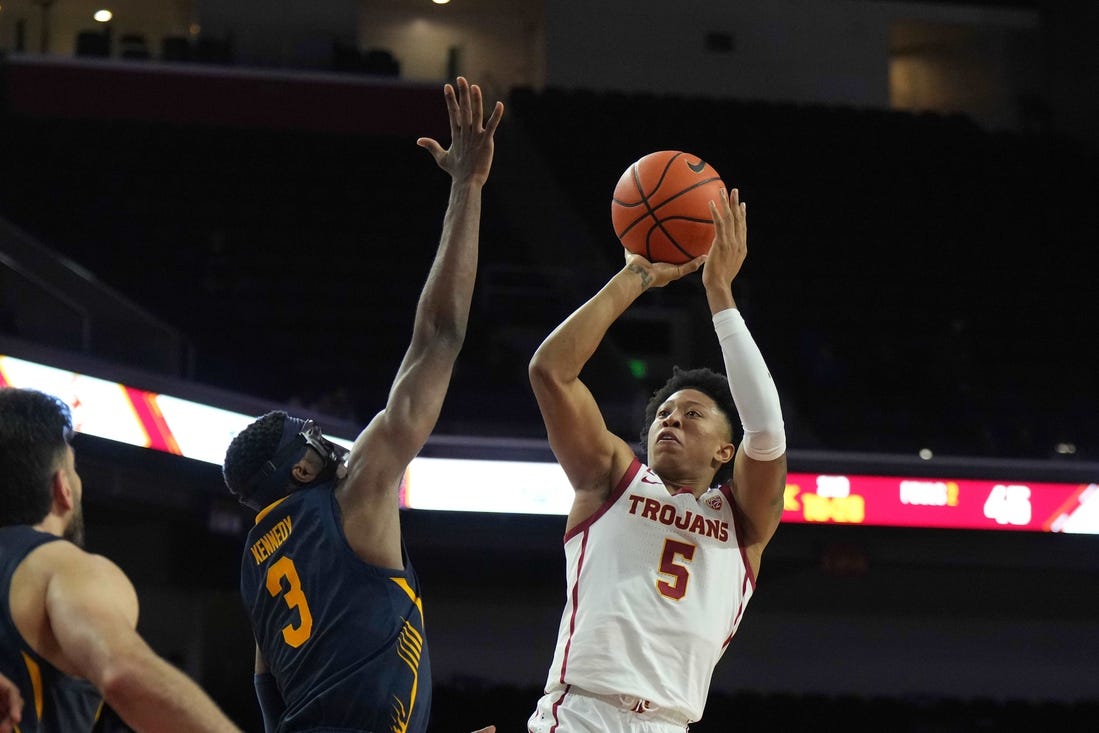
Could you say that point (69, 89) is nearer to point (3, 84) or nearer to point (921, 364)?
point (3, 84)

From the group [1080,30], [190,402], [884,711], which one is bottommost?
[884,711]

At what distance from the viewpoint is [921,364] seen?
1284 cm

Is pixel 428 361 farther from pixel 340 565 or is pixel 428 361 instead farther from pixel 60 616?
pixel 60 616

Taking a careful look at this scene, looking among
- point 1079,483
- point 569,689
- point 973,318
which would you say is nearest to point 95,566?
point 569,689

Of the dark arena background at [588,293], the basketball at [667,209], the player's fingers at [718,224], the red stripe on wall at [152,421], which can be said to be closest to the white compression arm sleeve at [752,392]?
the player's fingers at [718,224]

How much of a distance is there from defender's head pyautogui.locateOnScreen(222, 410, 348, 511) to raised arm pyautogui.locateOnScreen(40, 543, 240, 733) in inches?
25.3

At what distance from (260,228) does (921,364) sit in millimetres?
6230

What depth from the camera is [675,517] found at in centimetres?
357

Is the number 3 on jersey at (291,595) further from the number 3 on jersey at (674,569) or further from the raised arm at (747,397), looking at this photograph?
the raised arm at (747,397)

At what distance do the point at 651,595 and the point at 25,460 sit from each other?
5.11ft

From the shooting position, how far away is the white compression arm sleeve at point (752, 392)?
3.42 m

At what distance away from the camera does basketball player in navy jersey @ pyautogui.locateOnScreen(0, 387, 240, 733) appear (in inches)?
86.6

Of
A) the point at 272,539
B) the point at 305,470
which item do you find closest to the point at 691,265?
the point at 305,470

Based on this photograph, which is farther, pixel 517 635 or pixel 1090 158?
pixel 1090 158
